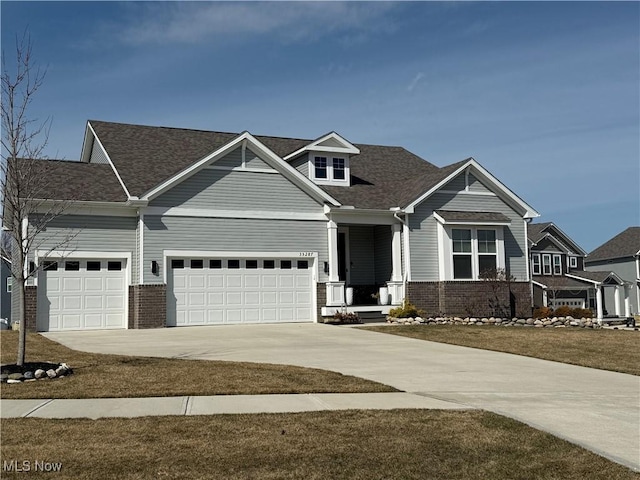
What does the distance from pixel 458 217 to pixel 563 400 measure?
16.8 meters

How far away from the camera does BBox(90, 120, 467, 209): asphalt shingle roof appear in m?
24.1

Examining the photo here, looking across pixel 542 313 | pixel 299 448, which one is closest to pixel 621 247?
pixel 542 313

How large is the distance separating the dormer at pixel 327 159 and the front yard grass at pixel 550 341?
7.66 metres

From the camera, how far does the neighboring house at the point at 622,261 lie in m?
52.4

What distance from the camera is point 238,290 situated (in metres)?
23.8

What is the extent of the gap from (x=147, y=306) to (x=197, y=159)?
5320 millimetres

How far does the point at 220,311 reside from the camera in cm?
2333

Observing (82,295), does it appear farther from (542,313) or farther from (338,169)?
(542,313)

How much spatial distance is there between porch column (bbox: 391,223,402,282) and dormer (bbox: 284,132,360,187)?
291 cm

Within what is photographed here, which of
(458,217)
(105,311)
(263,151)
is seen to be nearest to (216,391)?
(105,311)

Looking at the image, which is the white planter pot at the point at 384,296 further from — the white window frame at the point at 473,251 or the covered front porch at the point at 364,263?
the white window frame at the point at 473,251

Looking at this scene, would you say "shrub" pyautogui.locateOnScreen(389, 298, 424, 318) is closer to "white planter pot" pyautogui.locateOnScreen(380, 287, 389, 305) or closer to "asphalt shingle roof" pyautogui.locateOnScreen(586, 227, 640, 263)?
"white planter pot" pyautogui.locateOnScreen(380, 287, 389, 305)

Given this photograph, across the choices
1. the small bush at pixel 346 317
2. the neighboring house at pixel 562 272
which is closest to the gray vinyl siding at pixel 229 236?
the small bush at pixel 346 317

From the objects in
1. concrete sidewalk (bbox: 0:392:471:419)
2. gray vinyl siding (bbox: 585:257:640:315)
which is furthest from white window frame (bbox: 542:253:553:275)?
concrete sidewalk (bbox: 0:392:471:419)
